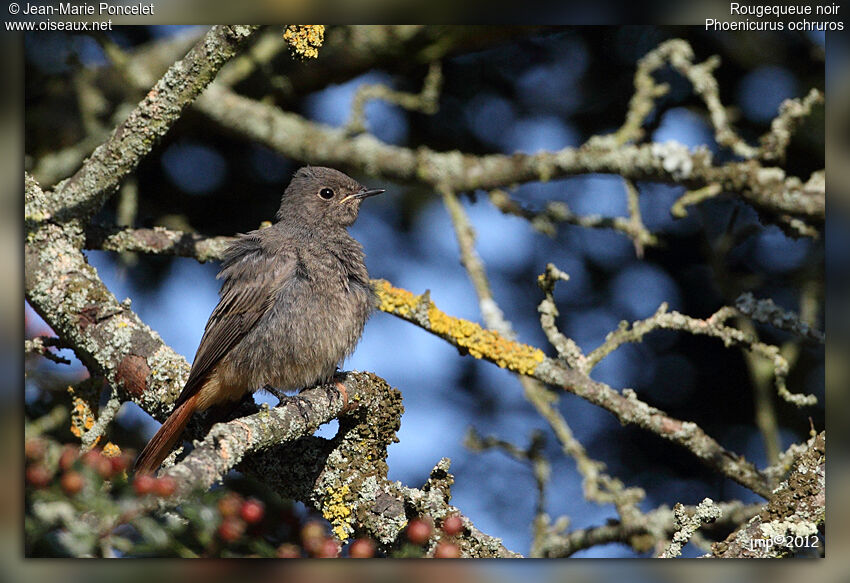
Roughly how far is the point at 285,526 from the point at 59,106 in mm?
2558

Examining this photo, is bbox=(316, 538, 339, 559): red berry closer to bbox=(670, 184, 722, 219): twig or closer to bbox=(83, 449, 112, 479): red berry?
bbox=(83, 449, 112, 479): red berry

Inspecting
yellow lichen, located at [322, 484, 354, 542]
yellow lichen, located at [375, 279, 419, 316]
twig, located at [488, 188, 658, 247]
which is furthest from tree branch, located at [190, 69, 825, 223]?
yellow lichen, located at [322, 484, 354, 542]

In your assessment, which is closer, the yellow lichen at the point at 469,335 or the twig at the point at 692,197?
the yellow lichen at the point at 469,335

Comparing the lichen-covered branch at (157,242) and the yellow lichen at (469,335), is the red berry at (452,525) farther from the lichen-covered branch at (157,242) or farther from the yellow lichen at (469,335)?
the lichen-covered branch at (157,242)

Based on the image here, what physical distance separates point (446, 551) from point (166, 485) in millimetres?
1042

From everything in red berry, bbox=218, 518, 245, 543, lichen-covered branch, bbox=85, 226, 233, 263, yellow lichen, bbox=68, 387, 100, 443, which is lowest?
red berry, bbox=218, 518, 245, 543

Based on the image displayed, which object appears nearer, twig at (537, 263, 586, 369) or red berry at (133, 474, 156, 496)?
red berry at (133, 474, 156, 496)

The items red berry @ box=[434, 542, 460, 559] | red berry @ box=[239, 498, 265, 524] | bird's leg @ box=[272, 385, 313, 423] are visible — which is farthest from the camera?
bird's leg @ box=[272, 385, 313, 423]

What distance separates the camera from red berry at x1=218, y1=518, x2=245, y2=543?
95.0 inches

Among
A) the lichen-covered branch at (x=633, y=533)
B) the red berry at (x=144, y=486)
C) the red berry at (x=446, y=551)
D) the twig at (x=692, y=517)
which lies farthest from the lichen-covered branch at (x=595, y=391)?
the red berry at (x=144, y=486)

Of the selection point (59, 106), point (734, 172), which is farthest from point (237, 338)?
point (734, 172)

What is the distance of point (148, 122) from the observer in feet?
11.2

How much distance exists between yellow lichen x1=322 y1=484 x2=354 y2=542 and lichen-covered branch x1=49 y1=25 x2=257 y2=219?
5.29ft

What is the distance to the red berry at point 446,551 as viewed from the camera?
9.15 ft
